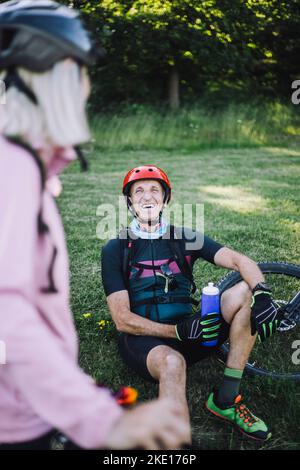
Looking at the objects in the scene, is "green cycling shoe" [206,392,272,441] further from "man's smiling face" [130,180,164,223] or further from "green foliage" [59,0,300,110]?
"green foliage" [59,0,300,110]

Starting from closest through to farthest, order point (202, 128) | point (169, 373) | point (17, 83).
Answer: point (17, 83), point (169, 373), point (202, 128)

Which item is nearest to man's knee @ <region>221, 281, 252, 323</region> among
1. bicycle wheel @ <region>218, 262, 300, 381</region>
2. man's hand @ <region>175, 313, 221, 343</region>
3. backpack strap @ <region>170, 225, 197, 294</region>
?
man's hand @ <region>175, 313, 221, 343</region>

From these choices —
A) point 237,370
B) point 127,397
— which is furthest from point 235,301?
point 127,397

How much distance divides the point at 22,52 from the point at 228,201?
24.0ft

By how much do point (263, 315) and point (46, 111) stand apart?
2196mm

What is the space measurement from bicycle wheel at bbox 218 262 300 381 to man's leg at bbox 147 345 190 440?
32.8 inches

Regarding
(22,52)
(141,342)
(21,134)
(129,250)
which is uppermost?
(22,52)

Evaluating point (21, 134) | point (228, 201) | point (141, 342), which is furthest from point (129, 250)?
point (228, 201)

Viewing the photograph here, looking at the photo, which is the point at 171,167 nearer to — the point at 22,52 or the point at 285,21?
the point at 22,52

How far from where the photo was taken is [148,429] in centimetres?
112

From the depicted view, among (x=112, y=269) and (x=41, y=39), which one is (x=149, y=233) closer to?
(x=112, y=269)

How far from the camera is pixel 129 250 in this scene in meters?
3.35

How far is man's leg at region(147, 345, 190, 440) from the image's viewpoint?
96.5 inches

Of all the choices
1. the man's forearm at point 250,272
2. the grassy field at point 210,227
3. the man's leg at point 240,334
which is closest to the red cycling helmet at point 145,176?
the man's forearm at point 250,272
